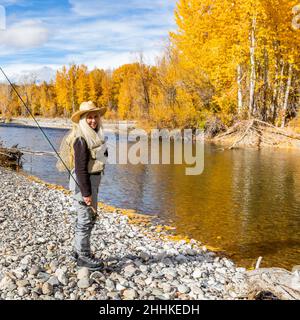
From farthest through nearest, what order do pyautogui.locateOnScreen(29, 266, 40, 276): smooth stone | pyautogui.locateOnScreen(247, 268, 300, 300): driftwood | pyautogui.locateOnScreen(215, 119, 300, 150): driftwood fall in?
pyautogui.locateOnScreen(215, 119, 300, 150): driftwood → pyautogui.locateOnScreen(29, 266, 40, 276): smooth stone → pyautogui.locateOnScreen(247, 268, 300, 300): driftwood

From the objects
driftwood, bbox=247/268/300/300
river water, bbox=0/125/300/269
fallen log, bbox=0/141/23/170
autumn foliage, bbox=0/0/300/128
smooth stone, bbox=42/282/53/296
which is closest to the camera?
smooth stone, bbox=42/282/53/296

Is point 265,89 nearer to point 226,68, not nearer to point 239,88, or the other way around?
point 239,88

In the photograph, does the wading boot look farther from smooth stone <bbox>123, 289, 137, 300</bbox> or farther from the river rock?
smooth stone <bbox>123, 289, 137, 300</bbox>

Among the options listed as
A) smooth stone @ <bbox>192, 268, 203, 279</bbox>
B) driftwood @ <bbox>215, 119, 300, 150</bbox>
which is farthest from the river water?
driftwood @ <bbox>215, 119, 300, 150</bbox>

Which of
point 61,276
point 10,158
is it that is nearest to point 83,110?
point 61,276

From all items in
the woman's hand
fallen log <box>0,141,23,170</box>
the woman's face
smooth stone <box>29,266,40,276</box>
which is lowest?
smooth stone <box>29,266,40,276</box>

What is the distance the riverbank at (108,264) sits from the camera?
521cm

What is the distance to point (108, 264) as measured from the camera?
20.4 feet

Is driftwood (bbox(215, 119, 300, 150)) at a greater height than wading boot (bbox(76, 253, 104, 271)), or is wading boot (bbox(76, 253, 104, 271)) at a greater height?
driftwood (bbox(215, 119, 300, 150))

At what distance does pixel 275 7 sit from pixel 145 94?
59.0 ft

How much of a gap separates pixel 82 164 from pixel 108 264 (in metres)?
1.75

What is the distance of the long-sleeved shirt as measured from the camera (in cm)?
537
